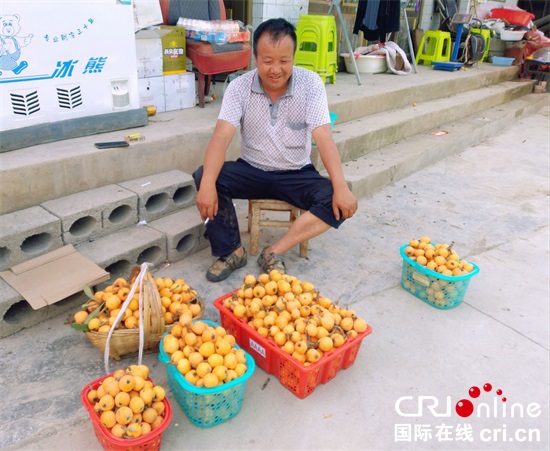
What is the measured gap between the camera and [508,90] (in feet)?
30.6

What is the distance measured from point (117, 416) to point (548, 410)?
214cm

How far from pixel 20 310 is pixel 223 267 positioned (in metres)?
1.28

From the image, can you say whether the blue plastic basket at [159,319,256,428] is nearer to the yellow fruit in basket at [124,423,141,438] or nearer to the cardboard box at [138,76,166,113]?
the yellow fruit in basket at [124,423,141,438]

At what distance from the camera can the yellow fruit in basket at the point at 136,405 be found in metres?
1.86

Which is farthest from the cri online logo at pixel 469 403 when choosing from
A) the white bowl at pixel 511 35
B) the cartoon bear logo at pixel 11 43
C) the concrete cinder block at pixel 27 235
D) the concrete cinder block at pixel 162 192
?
the white bowl at pixel 511 35

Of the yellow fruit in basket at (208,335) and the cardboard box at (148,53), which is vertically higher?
the cardboard box at (148,53)

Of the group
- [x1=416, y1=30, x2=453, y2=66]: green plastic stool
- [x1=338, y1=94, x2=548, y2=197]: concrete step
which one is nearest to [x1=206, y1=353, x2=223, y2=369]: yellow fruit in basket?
[x1=338, y1=94, x2=548, y2=197]: concrete step

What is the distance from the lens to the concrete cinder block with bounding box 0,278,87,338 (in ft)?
8.36

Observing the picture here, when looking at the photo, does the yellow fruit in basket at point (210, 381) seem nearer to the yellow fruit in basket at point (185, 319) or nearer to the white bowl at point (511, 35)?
the yellow fruit in basket at point (185, 319)

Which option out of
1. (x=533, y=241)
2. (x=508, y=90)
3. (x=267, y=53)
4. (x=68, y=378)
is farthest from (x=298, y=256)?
(x=508, y=90)

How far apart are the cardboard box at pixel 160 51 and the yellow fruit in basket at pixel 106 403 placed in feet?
10.7

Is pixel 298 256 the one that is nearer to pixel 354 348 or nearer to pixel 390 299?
pixel 390 299

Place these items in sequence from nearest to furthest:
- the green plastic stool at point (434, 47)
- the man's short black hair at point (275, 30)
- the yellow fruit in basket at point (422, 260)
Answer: the man's short black hair at point (275, 30) → the yellow fruit in basket at point (422, 260) → the green plastic stool at point (434, 47)

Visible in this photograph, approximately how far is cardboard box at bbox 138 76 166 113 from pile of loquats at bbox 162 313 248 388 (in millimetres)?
2750
